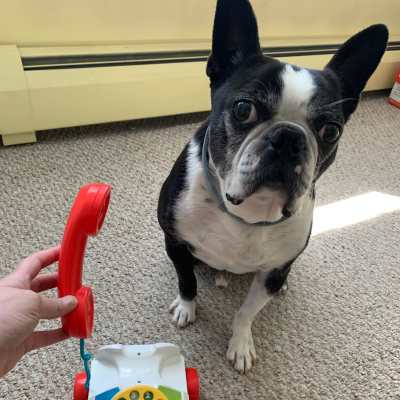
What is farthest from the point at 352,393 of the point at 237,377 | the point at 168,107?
the point at 168,107

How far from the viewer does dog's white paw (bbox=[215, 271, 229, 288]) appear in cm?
118

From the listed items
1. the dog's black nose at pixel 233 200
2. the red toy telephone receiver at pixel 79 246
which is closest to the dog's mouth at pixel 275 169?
the dog's black nose at pixel 233 200

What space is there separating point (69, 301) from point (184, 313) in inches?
18.0

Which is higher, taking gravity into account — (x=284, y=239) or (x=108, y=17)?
(x=108, y=17)

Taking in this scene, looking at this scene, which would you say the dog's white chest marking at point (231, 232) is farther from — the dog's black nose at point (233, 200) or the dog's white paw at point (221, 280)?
the dog's white paw at point (221, 280)

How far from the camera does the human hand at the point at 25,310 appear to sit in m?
0.57

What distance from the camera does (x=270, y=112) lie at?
2.40 ft

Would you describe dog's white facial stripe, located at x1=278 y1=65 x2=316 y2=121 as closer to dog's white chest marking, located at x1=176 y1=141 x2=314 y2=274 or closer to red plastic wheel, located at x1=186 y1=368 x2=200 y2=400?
dog's white chest marking, located at x1=176 y1=141 x2=314 y2=274

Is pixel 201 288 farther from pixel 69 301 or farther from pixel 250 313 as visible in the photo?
pixel 69 301

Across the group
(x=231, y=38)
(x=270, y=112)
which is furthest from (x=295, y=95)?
(x=231, y=38)

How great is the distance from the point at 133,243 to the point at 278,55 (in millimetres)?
1121

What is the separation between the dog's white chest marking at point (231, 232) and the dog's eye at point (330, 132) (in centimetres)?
13

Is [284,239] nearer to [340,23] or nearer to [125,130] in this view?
[125,130]

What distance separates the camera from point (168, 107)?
5.64 ft
